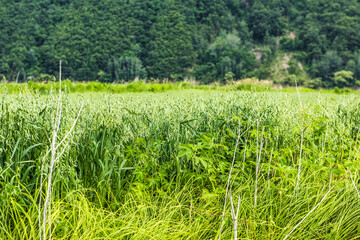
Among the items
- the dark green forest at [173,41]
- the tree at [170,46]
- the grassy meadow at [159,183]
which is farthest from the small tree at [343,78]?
the grassy meadow at [159,183]

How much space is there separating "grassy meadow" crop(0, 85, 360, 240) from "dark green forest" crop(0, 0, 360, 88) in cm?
5582

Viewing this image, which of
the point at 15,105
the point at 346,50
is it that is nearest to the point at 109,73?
the point at 346,50

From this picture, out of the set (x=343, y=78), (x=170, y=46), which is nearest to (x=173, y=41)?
(x=170, y=46)

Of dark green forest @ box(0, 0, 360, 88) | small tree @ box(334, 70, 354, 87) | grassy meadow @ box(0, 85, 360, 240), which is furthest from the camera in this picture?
dark green forest @ box(0, 0, 360, 88)

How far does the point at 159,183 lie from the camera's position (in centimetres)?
218

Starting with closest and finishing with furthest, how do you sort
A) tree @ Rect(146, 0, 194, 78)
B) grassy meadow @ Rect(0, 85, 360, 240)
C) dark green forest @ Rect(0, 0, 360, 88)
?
grassy meadow @ Rect(0, 85, 360, 240)
dark green forest @ Rect(0, 0, 360, 88)
tree @ Rect(146, 0, 194, 78)

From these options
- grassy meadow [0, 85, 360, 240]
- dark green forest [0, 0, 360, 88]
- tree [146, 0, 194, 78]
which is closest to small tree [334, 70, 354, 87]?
dark green forest [0, 0, 360, 88]

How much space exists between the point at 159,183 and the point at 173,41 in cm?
6340

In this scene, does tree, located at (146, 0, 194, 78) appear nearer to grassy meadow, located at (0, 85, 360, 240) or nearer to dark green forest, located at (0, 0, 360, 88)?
dark green forest, located at (0, 0, 360, 88)

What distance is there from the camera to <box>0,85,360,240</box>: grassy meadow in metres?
1.65

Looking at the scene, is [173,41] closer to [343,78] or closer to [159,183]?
[343,78]

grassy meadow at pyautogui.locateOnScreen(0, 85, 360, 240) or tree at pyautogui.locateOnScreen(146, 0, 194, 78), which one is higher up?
tree at pyautogui.locateOnScreen(146, 0, 194, 78)

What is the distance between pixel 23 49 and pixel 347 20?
231 feet

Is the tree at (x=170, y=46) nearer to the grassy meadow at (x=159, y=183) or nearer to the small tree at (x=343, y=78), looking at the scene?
Result: the small tree at (x=343, y=78)
